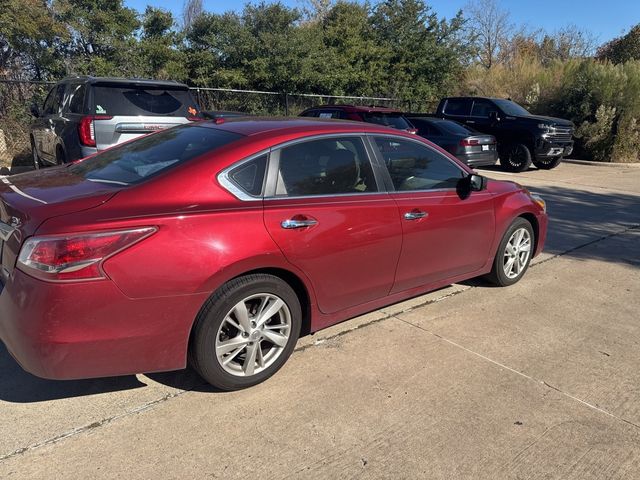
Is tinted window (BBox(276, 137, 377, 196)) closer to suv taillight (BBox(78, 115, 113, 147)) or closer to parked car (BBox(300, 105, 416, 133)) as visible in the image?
suv taillight (BBox(78, 115, 113, 147))

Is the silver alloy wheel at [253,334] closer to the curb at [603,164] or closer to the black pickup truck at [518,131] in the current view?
the black pickup truck at [518,131]

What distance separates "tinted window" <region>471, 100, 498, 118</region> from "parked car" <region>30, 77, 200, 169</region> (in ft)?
32.0

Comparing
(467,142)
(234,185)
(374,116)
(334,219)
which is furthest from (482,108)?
(234,185)

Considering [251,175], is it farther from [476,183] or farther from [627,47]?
[627,47]

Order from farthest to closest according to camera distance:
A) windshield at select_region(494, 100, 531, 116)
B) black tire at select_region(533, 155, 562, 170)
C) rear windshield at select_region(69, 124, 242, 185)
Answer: windshield at select_region(494, 100, 531, 116) < black tire at select_region(533, 155, 562, 170) < rear windshield at select_region(69, 124, 242, 185)

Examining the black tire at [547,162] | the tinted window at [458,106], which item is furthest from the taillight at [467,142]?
the tinted window at [458,106]

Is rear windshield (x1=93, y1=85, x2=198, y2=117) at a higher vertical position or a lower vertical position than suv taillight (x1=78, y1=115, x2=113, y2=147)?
higher

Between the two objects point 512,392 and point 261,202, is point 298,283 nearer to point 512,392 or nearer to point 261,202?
point 261,202

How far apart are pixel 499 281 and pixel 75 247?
12.5ft

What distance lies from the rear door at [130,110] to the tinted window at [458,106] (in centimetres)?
1016

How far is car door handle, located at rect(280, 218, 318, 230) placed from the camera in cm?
308

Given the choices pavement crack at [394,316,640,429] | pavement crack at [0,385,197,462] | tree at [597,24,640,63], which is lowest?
pavement crack at [394,316,640,429]

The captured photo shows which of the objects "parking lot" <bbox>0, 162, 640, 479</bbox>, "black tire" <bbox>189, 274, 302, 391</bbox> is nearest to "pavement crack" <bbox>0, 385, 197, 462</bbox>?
"parking lot" <bbox>0, 162, 640, 479</bbox>

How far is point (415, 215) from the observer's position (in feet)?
12.5
